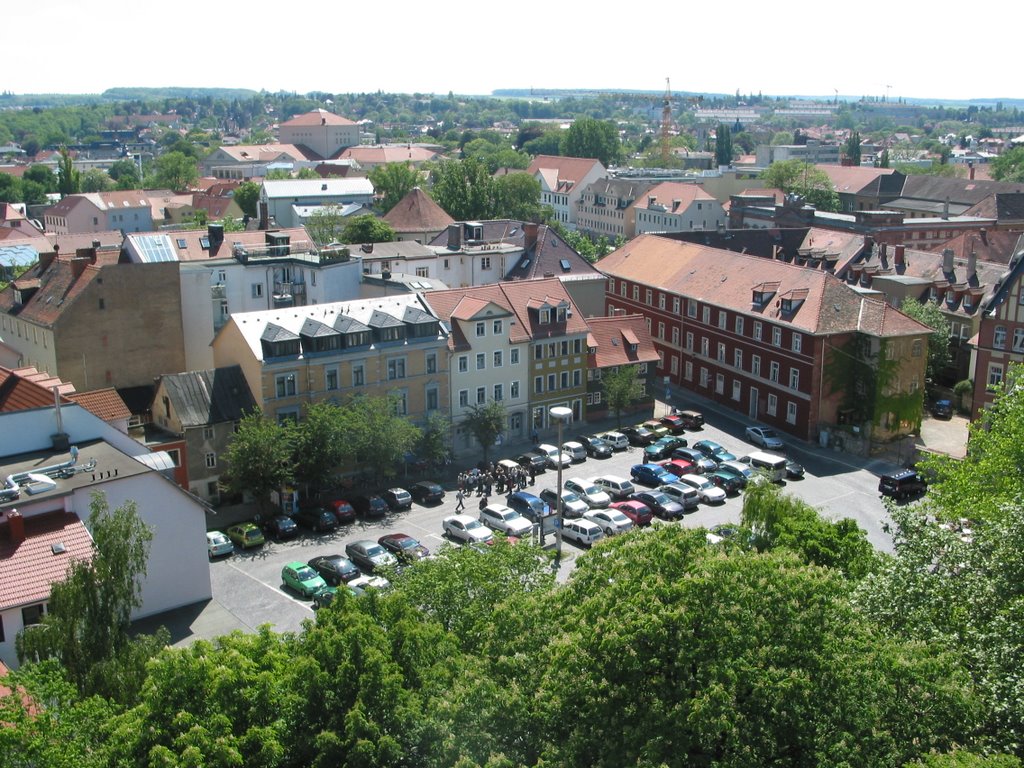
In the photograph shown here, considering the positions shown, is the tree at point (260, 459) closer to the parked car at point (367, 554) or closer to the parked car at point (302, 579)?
the parked car at point (367, 554)

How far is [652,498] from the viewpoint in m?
47.9

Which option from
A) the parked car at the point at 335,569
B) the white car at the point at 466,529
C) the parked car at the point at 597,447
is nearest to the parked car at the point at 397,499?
the white car at the point at 466,529

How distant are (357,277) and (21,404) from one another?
26270 millimetres

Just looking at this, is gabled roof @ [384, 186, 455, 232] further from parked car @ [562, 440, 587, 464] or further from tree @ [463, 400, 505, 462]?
parked car @ [562, 440, 587, 464]

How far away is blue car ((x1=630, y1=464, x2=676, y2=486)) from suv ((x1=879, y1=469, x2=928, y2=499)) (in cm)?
1005

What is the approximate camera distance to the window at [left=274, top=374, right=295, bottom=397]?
162 ft

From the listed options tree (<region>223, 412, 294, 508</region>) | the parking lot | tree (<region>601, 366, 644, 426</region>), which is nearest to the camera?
the parking lot

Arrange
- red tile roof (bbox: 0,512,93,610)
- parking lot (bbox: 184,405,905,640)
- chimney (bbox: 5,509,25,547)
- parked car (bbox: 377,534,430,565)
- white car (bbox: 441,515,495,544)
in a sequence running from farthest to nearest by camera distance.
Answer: white car (bbox: 441,515,495,544)
parked car (bbox: 377,534,430,565)
parking lot (bbox: 184,405,905,640)
chimney (bbox: 5,509,25,547)
red tile roof (bbox: 0,512,93,610)

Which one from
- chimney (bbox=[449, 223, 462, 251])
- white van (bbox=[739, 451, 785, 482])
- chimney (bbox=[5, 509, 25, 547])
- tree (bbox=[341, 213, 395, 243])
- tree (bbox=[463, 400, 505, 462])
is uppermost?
chimney (bbox=[449, 223, 462, 251])

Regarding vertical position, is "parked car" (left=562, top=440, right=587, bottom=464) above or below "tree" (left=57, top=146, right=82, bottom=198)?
below

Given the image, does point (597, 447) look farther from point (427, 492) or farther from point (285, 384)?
point (285, 384)

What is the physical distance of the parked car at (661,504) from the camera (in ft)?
155

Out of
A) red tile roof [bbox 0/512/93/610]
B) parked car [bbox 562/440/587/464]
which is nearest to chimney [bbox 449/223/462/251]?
parked car [bbox 562/440/587/464]

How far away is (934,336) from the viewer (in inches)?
2549
